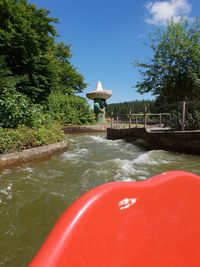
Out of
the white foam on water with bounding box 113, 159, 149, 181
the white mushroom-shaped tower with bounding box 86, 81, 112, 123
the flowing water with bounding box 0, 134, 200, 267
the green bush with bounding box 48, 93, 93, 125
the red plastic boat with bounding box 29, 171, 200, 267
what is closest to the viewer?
the red plastic boat with bounding box 29, 171, 200, 267

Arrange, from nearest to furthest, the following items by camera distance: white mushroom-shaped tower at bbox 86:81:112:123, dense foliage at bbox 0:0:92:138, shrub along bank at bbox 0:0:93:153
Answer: shrub along bank at bbox 0:0:93:153, dense foliage at bbox 0:0:92:138, white mushroom-shaped tower at bbox 86:81:112:123

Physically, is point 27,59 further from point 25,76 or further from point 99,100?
point 99,100

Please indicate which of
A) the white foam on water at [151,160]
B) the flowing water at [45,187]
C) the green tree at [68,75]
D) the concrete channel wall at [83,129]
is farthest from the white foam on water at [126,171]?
the green tree at [68,75]

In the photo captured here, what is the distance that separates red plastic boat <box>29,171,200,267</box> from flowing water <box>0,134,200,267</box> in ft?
6.35

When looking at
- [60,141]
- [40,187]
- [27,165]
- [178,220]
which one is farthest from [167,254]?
[60,141]

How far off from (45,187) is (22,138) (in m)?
3.00

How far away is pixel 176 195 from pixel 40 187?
4.21 m

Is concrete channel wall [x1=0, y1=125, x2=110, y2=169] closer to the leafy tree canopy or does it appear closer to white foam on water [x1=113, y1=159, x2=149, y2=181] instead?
white foam on water [x1=113, y1=159, x2=149, y2=181]

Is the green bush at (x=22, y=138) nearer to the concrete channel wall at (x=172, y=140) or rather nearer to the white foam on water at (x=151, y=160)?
the white foam on water at (x=151, y=160)

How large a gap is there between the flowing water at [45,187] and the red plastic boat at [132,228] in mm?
1936

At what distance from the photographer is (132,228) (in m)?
1.05

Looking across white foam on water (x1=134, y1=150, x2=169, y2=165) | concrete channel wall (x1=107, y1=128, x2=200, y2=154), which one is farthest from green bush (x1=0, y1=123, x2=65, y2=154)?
concrete channel wall (x1=107, y1=128, x2=200, y2=154)

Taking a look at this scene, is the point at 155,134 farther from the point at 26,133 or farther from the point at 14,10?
the point at 14,10

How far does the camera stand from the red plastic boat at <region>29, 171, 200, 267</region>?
0.88 m
